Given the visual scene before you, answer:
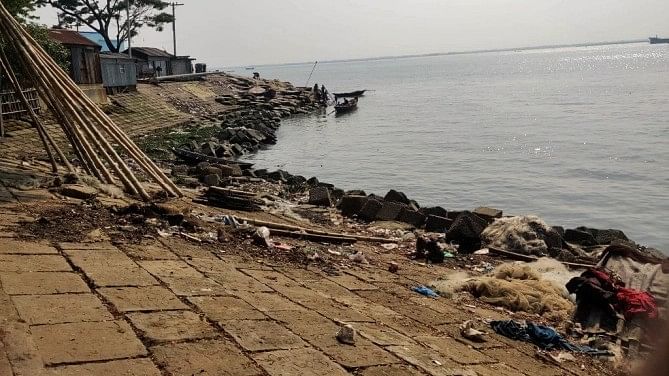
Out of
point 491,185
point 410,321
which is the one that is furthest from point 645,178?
point 410,321

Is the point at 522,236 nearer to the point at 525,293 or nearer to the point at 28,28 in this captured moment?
the point at 525,293

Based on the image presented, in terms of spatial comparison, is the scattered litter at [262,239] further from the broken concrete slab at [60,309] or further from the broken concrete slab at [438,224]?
the broken concrete slab at [438,224]

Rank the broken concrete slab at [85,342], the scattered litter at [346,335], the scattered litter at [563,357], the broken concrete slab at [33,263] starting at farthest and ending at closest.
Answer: the scattered litter at [563,357] < the broken concrete slab at [33,263] < the scattered litter at [346,335] < the broken concrete slab at [85,342]

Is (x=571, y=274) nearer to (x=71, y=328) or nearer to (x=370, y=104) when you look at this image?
(x=71, y=328)

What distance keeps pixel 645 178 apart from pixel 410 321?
19756 mm

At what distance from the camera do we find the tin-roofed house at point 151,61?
1742 inches

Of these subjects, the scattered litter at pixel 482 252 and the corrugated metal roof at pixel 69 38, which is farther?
the corrugated metal roof at pixel 69 38

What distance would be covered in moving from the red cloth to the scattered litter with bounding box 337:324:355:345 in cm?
404

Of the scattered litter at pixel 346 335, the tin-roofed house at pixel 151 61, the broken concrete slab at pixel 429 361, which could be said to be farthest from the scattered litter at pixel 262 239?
the tin-roofed house at pixel 151 61

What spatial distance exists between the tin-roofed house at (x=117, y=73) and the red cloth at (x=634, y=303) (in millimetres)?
29289

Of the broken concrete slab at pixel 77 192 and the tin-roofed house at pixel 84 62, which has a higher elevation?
the tin-roofed house at pixel 84 62

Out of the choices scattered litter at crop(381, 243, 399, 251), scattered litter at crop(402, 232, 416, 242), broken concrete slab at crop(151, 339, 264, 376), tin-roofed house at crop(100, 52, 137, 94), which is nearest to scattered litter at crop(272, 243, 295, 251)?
scattered litter at crop(381, 243, 399, 251)

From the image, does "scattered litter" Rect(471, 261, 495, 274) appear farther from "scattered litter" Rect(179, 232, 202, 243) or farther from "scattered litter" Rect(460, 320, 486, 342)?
"scattered litter" Rect(179, 232, 202, 243)

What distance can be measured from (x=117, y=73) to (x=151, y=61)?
1621cm
